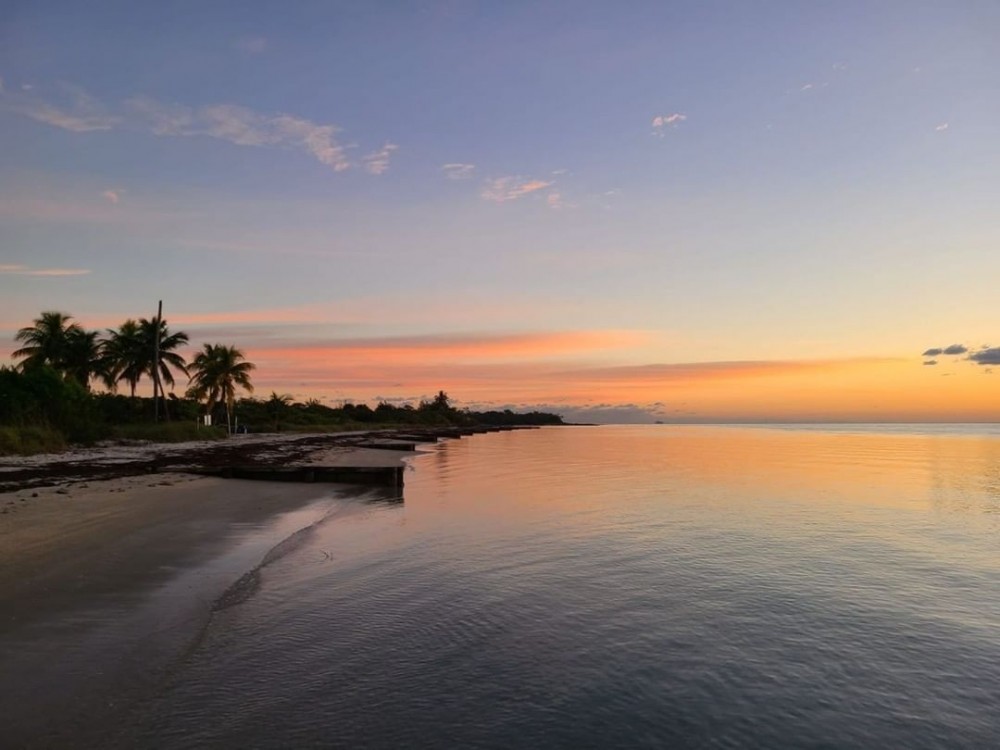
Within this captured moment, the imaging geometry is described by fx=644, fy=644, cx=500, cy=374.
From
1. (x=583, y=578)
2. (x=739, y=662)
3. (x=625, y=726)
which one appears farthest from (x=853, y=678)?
(x=583, y=578)

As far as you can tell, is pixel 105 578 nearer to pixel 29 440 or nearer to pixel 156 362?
pixel 29 440

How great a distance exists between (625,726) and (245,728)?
4.04 metres

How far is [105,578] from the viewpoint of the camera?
36.7 ft

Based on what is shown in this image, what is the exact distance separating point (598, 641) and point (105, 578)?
27.8 ft

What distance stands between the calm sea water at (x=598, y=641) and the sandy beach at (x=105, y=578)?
21.0 inches

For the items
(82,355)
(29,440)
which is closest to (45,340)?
(82,355)

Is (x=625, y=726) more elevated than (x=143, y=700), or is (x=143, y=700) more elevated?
(x=143, y=700)

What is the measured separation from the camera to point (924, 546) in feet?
58.9

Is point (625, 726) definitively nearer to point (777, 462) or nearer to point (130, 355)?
point (777, 462)

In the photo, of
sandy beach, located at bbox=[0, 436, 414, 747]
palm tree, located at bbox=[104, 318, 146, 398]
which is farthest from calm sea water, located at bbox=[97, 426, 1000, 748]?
palm tree, located at bbox=[104, 318, 146, 398]

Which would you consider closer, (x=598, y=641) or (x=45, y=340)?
(x=598, y=641)

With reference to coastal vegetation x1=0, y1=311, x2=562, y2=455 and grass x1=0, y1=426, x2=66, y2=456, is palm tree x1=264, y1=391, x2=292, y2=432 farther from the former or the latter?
grass x1=0, y1=426, x2=66, y2=456

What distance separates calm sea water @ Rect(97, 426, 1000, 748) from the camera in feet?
23.1

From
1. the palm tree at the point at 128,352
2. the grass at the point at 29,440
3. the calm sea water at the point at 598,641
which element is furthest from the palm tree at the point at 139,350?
the calm sea water at the point at 598,641
